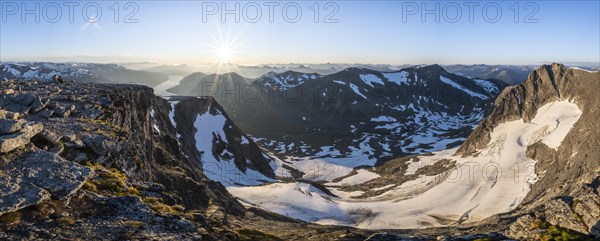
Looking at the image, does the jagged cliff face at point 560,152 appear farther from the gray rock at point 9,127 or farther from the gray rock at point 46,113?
the gray rock at point 46,113

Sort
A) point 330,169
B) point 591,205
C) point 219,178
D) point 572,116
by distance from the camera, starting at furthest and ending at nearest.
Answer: point 330,169, point 572,116, point 219,178, point 591,205

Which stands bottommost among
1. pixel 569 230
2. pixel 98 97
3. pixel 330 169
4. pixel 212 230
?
pixel 330 169

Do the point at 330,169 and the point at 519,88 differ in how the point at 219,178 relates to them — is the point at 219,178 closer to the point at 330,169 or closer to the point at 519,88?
the point at 330,169

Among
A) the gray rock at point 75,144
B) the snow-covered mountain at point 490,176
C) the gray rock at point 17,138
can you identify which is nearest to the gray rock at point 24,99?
the gray rock at point 75,144

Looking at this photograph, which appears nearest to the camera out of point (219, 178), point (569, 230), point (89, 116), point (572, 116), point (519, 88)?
point (569, 230)

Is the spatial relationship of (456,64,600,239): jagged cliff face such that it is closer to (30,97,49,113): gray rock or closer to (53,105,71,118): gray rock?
(53,105,71,118): gray rock

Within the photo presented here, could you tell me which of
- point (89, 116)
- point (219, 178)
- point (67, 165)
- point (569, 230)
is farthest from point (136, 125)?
point (219, 178)

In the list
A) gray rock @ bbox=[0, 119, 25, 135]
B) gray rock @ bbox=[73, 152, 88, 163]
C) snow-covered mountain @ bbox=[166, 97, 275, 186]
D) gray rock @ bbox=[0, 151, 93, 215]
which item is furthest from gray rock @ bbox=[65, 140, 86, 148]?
snow-covered mountain @ bbox=[166, 97, 275, 186]
